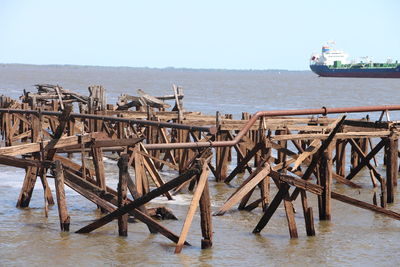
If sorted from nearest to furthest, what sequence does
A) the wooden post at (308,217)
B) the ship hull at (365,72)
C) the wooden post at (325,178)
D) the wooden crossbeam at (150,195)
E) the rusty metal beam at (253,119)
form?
the wooden crossbeam at (150,195), the rusty metal beam at (253,119), the wooden post at (308,217), the wooden post at (325,178), the ship hull at (365,72)

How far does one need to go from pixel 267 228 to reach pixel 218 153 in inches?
250

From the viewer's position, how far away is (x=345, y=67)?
143 metres

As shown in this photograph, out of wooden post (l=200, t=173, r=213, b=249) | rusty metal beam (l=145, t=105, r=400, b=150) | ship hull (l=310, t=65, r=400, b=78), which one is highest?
rusty metal beam (l=145, t=105, r=400, b=150)

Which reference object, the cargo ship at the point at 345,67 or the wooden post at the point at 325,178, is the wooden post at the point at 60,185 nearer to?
the wooden post at the point at 325,178

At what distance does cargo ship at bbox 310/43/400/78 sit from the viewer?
128 metres

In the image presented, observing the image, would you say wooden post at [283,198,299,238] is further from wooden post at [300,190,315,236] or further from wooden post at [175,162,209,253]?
wooden post at [175,162,209,253]

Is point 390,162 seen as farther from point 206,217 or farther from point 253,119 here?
point 206,217

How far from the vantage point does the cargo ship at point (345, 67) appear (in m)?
128

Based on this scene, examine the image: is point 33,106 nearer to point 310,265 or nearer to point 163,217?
point 163,217

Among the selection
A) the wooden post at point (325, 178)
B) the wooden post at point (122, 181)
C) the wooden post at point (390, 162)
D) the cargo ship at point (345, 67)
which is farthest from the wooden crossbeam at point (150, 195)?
the cargo ship at point (345, 67)

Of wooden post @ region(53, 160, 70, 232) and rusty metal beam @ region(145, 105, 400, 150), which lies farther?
wooden post @ region(53, 160, 70, 232)

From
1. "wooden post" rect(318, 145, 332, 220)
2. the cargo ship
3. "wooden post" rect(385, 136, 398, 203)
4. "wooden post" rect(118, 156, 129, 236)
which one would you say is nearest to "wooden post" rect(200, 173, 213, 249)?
"wooden post" rect(118, 156, 129, 236)

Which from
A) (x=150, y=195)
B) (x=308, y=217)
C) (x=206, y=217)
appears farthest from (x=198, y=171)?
(x=308, y=217)

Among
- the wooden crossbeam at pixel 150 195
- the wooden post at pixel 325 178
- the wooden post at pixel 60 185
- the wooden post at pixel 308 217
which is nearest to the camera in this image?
the wooden crossbeam at pixel 150 195
